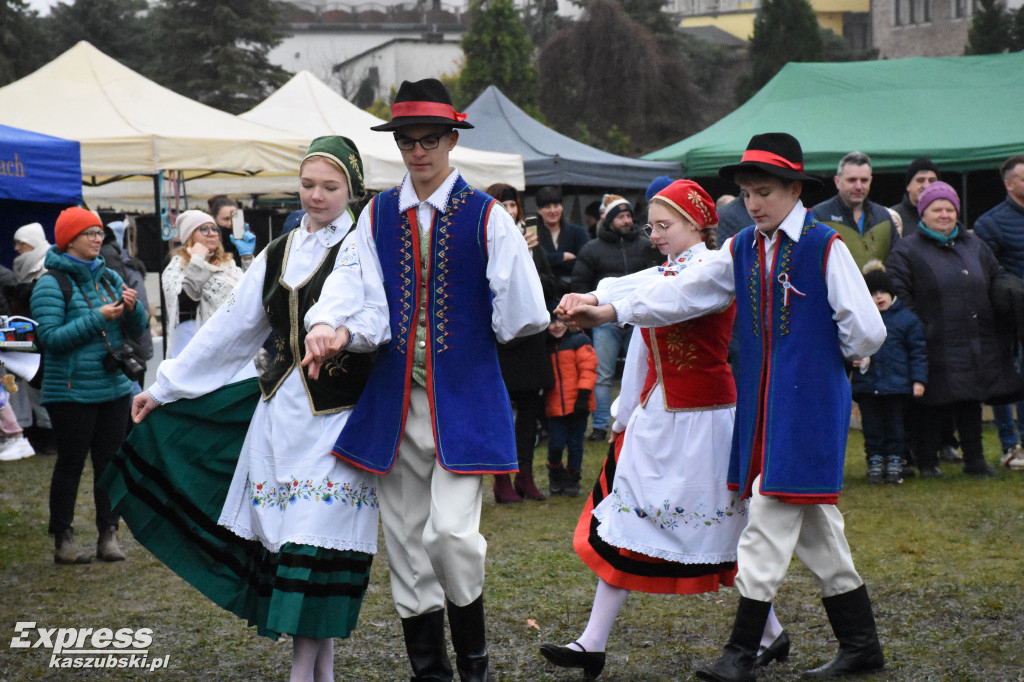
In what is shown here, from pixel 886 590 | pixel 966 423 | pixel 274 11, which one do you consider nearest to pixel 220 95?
pixel 274 11

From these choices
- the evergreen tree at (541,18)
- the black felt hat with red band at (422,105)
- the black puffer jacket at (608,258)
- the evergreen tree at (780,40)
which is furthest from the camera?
the evergreen tree at (541,18)

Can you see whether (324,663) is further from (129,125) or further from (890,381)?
(129,125)

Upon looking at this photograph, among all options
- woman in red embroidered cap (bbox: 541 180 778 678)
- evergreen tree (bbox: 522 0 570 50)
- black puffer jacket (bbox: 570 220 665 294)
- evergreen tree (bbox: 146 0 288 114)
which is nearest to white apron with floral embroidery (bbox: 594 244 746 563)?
woman in red embroidered cap (bbox: 541 180 778 678)

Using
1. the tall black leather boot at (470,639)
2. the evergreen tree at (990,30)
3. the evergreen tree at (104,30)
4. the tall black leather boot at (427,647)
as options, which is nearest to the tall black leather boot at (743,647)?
the tall black leather boot at (470,639)

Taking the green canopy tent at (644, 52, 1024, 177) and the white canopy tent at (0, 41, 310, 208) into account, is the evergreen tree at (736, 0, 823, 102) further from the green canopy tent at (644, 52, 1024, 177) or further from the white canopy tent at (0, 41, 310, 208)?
the white canopy tent at (0, 41, 310, 208)

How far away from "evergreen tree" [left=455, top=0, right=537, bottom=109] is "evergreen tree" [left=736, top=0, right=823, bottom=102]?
21.0ft

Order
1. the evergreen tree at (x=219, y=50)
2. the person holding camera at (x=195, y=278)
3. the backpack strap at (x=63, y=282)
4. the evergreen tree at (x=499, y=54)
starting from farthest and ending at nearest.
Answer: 1. the evergreen tree at (x=219, y=50)
2. the evergreen tree at (x=499, y=54)
3. the person holding camera at (x=195, y=278)
4. the backpack strap at (x=63, y=282)

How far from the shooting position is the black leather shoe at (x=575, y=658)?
13.6ft

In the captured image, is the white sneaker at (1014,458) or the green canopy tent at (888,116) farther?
the green canopy tent at (888,116)

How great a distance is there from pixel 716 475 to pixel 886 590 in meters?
1.42

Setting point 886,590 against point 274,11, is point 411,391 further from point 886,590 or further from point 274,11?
point 274,11

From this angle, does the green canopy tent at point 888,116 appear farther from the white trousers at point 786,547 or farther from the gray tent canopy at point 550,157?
the white trousers at point 786,547

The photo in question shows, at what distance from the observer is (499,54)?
115 feet

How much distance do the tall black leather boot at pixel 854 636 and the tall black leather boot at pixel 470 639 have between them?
115 centimetres
